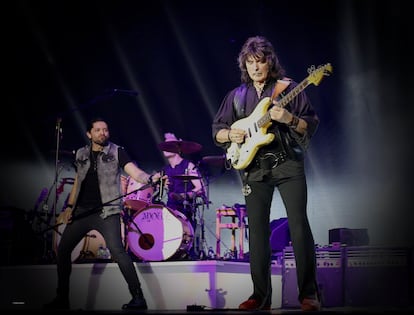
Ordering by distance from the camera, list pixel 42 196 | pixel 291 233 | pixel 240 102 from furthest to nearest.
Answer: pixel 42 196 → pixel 240 102 → pixel 291 233

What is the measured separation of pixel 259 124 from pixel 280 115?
267 mm

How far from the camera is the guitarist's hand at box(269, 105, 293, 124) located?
Answer: 3.28 metres

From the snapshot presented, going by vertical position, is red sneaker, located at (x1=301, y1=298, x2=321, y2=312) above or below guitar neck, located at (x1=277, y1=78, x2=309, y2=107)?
below

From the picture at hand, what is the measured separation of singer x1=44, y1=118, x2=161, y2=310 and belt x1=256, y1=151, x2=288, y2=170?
1.61m

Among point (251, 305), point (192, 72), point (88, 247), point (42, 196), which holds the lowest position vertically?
point (251, 305)

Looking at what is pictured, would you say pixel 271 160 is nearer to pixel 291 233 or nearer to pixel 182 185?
pixel 291 233

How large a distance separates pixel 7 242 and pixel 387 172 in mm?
5571

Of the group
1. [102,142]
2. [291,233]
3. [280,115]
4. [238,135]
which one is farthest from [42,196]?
[280,115]

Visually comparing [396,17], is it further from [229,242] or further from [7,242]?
[7,242]

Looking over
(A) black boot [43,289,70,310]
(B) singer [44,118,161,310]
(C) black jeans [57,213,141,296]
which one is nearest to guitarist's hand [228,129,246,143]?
(B) singer [44,118,161,310]

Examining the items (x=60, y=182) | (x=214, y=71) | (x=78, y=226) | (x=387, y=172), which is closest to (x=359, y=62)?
(x=387, y=172)

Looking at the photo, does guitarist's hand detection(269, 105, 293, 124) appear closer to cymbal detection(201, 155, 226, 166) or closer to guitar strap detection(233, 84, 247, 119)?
guitar strap detection(233, 84, 247, 119)

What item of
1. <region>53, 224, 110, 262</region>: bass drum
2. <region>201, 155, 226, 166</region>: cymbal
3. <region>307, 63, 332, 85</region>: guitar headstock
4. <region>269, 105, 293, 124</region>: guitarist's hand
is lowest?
<region>53, 224, 110, 262</region>: bass drum

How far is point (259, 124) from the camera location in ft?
11.5
